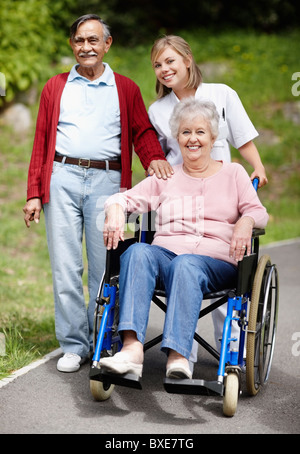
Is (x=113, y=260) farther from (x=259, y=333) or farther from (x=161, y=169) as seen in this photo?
(x=259, y=333)

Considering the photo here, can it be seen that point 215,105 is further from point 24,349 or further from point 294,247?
point 294,247

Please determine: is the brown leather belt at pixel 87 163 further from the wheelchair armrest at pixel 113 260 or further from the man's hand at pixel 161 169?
the wheelchair armrest at pixel 113 260

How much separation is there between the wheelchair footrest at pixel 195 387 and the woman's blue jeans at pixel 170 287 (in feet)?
0.44

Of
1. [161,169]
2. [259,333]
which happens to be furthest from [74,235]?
[259,333]

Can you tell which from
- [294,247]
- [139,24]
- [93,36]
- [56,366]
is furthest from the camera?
[139,24]

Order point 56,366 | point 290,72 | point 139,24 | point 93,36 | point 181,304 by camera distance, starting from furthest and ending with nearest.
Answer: point 139,24 < point 290,72 < point 56,366 < point 93,36 < point 181,304

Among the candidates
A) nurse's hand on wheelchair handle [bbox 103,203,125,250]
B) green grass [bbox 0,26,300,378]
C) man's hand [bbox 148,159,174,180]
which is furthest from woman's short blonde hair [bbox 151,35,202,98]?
green grass [bbox 0,26,300,378]

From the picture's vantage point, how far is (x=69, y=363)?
144 inches

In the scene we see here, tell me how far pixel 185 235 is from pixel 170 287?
15.9 inches

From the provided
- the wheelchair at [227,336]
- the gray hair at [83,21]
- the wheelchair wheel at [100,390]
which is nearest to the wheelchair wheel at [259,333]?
the wheelchair at [227,336]

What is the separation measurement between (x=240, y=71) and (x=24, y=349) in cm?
947

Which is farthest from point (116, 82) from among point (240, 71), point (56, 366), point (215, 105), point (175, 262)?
point (240, 71)

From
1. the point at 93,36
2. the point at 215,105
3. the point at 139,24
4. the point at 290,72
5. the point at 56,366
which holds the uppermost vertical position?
the point at 139,24

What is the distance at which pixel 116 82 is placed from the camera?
364 cm
